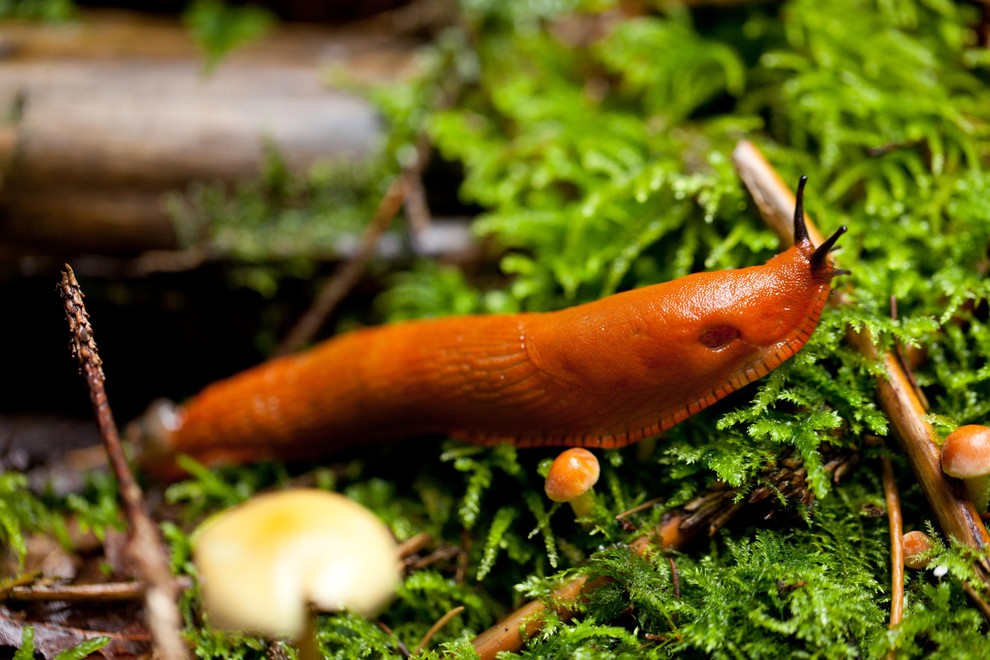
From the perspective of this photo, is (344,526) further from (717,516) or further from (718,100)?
(718,100)

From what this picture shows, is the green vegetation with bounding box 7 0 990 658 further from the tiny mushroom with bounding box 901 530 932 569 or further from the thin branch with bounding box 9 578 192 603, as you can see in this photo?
the thin branch with bounding box 9 578 192 603

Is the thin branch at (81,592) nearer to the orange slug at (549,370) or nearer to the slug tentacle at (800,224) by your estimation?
the orange slug at (549,370)

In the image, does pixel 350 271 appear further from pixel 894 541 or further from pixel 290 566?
pixel 894 541

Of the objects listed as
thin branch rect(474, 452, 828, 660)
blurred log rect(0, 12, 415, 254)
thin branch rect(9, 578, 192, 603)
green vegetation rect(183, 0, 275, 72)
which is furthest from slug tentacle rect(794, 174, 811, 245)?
green vegetation rect(183, 0, 275, 72)

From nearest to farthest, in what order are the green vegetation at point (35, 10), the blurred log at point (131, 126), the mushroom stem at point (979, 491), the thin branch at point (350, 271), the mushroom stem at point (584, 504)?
the mushroom stem at point (979, 491), the mushroom stem at point (584, 504), the blurred log at point (131, 126), the thin branch at point (350, 271), the green vegetation at point (35, 10)

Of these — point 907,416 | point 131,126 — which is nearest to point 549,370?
point 907,416

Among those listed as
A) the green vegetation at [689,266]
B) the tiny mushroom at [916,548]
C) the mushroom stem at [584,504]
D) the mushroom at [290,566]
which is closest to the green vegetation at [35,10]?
the green vegetation at [689,266]
